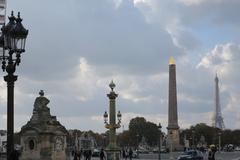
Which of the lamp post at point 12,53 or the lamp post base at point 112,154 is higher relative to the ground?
the lamp post at point 12,53

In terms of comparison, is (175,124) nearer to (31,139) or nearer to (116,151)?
(116,151)

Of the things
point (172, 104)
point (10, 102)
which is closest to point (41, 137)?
point (10, 102)

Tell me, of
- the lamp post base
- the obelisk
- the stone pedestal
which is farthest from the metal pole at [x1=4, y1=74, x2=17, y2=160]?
the obelisk

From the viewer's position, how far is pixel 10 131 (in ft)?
49.8

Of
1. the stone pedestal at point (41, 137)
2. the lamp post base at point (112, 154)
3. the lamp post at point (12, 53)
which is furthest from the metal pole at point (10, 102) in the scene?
the lamp post base at point (112, 154)

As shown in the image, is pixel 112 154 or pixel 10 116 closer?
pixel 10 116

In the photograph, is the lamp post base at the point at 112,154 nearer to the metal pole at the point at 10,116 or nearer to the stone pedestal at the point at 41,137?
the stone pedestal at the point at 41,137

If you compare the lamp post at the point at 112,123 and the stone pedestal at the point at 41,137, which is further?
the lamp post at the point at 112,123

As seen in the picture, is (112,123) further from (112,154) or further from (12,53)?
(12,53)

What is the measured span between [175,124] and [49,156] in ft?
266

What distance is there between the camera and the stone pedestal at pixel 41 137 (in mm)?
32188

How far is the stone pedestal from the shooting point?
3219 centimetres

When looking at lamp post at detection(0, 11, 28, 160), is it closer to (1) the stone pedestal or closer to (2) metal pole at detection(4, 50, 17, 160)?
(2) metal pole at detection(4, 50, 17, 160)

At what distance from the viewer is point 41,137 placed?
32.2m
